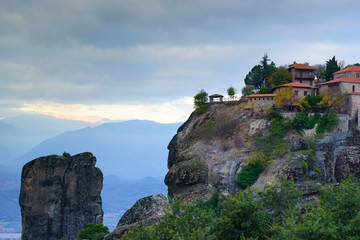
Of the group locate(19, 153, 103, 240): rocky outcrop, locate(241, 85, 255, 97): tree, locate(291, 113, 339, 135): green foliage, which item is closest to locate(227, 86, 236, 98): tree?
locate(241, 85, 255, 97): tree

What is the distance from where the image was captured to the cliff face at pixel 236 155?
54188mm

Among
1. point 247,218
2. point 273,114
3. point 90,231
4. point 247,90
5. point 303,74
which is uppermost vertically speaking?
point 303,74

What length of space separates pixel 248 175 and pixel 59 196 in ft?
123

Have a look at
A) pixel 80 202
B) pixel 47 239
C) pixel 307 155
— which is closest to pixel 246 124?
pixel 307 155

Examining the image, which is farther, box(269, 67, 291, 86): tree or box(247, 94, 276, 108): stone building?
box(269, 67, 291, 86): tree

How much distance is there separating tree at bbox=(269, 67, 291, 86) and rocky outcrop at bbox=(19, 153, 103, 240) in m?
40.9

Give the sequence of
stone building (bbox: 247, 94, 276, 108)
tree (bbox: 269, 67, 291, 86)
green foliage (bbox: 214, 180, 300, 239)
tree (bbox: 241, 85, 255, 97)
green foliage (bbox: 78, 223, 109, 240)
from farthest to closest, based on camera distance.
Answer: tree (bbox: 241, 85, 255, 97), tree (bbox: 269, 67, 291, 86), stone building (bbox: 247, 94, 276, 108), green foliage (bbox: 78, 223, 109, 240), green foliage (bbox: 214, 180, 300, 239)

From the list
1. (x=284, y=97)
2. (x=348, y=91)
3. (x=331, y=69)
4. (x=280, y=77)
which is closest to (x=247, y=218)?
(x=284, y=97)

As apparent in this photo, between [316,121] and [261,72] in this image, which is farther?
[261,72]

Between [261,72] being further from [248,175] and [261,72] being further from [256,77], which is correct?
[248,175]

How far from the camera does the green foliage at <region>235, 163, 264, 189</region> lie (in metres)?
56.8

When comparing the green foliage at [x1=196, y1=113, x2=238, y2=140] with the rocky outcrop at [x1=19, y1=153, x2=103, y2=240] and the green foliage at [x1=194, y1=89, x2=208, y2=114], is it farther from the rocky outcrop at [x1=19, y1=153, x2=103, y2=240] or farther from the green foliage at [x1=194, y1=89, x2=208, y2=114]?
the rocky outcrop at [x1=19, y1=153, x2=103, y2=240]

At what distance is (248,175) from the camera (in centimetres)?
5738

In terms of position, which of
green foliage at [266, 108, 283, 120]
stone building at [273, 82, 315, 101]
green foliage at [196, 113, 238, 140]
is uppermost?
stone building at [273, 82, 315, 101]
